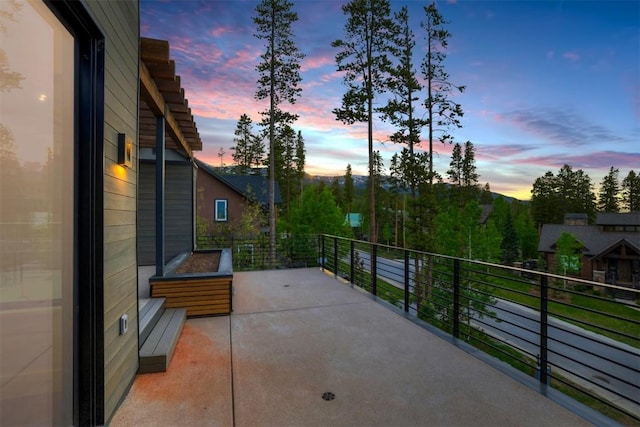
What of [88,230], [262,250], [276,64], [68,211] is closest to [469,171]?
[276,64]

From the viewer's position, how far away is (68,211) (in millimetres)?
1799

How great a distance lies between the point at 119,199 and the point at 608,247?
34350 millimetres

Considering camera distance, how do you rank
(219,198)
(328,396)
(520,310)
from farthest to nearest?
(219,198) → (520,310) → (328,396)

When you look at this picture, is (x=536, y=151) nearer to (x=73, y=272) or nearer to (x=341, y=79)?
(x=341, y=79)

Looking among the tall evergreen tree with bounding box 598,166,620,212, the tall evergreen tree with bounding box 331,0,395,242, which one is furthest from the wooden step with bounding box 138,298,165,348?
the tall evergreen tree with bounding box 598,166,620,212

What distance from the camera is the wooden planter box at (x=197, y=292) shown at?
4223 millimetres

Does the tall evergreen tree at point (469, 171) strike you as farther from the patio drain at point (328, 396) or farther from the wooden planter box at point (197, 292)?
the patio drain at point (328, 396)

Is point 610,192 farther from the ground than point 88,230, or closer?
farther from the ground

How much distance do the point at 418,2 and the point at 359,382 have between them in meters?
15.6

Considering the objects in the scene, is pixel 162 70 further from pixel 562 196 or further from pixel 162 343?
pixel 562 196

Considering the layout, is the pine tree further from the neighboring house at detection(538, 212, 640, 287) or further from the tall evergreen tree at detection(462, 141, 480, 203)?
Answer: the tall evergreen tree at detection(462, 141, 480, 203)

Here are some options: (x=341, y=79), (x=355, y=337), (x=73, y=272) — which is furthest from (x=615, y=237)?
(x=73, y=272)

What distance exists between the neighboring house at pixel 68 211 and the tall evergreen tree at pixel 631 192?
2116 inches

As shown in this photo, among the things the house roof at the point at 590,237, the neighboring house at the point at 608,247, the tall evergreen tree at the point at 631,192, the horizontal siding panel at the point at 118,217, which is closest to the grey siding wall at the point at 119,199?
the horizontal siding panel at the point at 118,217
